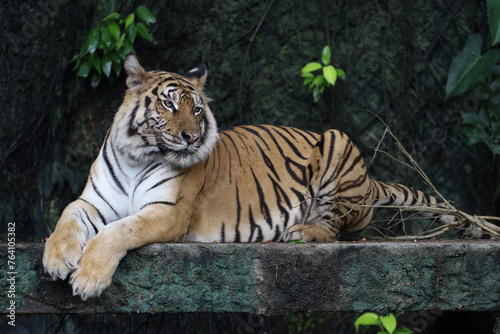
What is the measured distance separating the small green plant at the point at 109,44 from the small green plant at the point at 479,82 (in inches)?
104

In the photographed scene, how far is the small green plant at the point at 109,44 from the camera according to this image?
460 centimetres

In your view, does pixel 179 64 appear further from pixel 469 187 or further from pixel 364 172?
pixel 469 187

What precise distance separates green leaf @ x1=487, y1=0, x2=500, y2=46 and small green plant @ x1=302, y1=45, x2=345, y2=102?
1.25 m

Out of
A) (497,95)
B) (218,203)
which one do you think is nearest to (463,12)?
(497,95)

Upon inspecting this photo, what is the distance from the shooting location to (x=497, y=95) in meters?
5.14

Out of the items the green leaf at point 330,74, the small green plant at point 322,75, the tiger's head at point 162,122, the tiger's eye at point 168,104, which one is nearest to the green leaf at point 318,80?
the small green plant at point 322,75

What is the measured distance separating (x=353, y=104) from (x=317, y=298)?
116 inches

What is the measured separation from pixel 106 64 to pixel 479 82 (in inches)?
128

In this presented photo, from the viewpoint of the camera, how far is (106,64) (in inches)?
186

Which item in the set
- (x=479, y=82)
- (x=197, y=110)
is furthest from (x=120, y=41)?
(x=479, y=82)

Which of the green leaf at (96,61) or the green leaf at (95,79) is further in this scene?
the green leaf at (95,79)

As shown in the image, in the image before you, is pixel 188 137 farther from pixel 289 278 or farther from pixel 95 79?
pixel 95 79

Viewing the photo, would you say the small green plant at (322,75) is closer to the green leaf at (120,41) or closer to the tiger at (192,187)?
the tiger at (192,187)

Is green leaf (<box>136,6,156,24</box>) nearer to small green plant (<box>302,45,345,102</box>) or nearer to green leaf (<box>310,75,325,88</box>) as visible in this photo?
small green plant (<box>302,45,345,102</box>)
